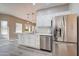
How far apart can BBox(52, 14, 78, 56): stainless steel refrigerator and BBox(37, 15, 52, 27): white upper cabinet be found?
0.65 ft

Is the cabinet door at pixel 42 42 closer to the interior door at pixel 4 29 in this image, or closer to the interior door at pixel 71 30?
the interior door at pixel 71 30

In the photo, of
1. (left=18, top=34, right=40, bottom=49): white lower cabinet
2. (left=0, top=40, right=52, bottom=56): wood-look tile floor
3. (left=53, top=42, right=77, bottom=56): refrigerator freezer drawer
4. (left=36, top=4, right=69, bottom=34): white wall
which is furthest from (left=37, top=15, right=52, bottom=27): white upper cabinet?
(left=0, top=40, right=52, bottom=56): wood-look tile floor

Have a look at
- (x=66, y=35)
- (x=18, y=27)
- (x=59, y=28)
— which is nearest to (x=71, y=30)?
(x=66, y=35)

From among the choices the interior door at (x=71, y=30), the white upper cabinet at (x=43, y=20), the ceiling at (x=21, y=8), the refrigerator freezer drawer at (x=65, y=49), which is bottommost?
the refrigerator freezer drawer at (x=65, y=49)

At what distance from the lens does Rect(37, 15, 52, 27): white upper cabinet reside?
2873mm

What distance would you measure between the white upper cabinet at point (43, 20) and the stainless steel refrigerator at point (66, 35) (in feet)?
0.65

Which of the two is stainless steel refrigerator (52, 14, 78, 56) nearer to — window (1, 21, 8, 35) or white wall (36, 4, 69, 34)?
white wall (36, 4, 69, 34)

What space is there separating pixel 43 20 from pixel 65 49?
82 cm

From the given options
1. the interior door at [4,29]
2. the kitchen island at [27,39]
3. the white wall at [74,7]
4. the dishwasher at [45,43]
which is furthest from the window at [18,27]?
the white wall at [74,7]

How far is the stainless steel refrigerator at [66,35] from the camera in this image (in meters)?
2.88

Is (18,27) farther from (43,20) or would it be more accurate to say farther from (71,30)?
(71,30)

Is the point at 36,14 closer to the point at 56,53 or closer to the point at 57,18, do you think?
the point at 57,18

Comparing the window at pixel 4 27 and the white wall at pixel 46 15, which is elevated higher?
the white wall at pixel 46 15

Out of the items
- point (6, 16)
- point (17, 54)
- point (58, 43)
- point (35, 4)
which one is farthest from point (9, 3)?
point (58, 43)
